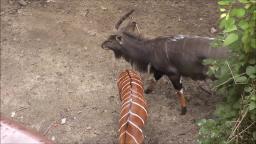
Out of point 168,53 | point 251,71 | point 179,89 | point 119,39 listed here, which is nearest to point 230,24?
point 251,71

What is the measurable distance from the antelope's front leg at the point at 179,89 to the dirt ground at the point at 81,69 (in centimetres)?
13

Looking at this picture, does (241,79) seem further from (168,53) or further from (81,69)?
(81,69)

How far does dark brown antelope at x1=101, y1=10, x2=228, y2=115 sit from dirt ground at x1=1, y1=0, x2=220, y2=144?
0.43 meters

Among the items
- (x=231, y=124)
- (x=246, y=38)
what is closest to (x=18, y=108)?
(x=231, y=124)

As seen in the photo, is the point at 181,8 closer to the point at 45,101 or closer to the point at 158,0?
the point at 158,0

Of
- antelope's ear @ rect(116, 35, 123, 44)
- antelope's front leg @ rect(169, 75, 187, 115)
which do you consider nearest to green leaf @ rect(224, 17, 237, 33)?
antelope's front leg @ rect(169, 75, 187, 115)

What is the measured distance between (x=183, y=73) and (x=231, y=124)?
2906 millimetres

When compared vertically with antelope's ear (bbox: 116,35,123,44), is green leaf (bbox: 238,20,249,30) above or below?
above

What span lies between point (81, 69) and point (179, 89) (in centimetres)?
176

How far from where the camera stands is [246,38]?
2.46 metres

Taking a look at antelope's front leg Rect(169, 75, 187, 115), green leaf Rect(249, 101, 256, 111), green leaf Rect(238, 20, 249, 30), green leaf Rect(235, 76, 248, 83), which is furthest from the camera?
antelope's front leg Rect(169, 75, 187, 115)

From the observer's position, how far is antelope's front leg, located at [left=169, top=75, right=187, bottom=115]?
583 cm

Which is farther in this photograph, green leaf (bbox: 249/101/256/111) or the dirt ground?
the dirt ground

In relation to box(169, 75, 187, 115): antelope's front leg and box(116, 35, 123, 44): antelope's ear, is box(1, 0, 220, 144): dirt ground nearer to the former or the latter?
box(169, 75, 187, 115): antelope's front leg
